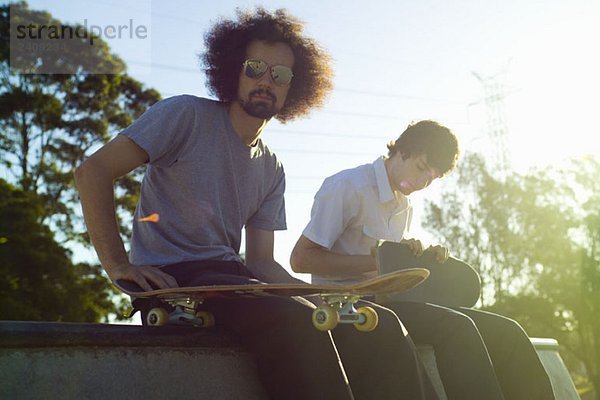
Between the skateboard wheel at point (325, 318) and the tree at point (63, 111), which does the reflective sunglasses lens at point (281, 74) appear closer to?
the skateboard wheel at point (325, 318)

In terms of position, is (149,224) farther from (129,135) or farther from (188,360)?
(188,360)

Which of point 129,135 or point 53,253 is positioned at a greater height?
point 129,135

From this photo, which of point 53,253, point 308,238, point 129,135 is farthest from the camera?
point 53,253

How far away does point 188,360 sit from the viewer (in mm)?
2398

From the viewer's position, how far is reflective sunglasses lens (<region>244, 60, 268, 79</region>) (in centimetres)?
330

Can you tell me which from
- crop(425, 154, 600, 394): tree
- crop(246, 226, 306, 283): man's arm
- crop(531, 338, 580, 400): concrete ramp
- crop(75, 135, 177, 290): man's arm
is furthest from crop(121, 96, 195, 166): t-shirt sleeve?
crop(425, 154, 600, 394): tree

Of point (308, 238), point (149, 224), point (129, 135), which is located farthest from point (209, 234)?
point (308, 238)

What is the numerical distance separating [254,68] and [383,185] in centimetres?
120

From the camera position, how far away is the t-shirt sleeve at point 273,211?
136 inches

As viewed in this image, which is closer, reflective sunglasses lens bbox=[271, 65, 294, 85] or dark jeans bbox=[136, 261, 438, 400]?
dark jeans bbox=[136, 261, 438, 400]

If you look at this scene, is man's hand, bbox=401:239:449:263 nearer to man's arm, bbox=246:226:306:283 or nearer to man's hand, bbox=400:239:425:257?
man's hand, bbox=400:239:425:257

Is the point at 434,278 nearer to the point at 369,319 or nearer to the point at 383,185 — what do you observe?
the point at 383,185

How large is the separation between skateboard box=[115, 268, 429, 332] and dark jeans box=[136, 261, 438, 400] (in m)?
0.06

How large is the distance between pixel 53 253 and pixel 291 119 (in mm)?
16776
